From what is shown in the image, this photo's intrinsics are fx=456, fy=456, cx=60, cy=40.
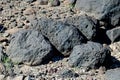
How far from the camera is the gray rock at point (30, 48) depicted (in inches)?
202

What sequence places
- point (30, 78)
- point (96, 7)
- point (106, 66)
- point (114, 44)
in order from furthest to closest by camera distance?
point (96, 7)
point (114, 44)
point (106, 66)
point (30, 78)

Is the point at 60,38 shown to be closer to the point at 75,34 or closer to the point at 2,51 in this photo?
the point at 75,34

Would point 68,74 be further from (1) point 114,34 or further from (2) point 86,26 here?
(1) point 114,34

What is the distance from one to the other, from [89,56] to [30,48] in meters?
0.69

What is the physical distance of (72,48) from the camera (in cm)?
532

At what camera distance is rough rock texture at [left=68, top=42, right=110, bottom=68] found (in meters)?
4.97

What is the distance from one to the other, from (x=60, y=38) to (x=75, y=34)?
0.64 ft

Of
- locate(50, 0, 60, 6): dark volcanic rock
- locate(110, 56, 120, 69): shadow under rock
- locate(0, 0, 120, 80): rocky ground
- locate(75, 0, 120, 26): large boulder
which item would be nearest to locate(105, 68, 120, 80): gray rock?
locate(0, 0, 120, 80): rocky ground

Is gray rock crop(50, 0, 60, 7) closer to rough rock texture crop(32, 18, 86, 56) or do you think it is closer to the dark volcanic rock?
the dark volcanic rock

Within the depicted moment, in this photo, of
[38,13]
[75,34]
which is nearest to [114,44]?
[75,34]

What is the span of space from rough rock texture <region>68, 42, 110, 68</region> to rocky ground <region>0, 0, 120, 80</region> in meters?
0.06

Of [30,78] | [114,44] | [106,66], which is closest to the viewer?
[30,78]

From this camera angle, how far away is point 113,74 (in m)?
4.70

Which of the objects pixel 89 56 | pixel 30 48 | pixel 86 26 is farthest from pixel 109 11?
pixel 30 48
